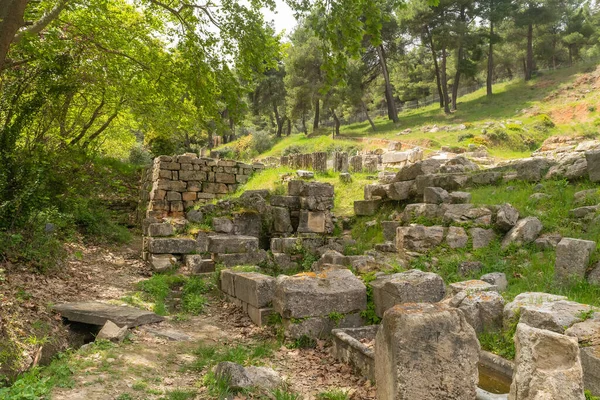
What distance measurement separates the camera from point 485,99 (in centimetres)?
3975

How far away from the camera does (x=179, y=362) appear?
4664 mm

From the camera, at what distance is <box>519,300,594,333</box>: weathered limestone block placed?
4.02 metres

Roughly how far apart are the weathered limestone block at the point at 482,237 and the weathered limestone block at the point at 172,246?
648 cm

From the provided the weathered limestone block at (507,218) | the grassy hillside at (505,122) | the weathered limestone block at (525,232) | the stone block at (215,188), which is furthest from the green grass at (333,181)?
the grassy hillside at (505,122)

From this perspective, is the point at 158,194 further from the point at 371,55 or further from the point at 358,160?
the point at 371,55

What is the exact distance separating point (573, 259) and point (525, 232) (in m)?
1.77

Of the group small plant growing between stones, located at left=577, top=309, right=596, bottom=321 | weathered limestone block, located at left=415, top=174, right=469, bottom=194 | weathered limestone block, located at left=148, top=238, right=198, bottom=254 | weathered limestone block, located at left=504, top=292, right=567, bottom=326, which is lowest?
weathered limestone block, located at left=504, top=292, right=567, bottom=326

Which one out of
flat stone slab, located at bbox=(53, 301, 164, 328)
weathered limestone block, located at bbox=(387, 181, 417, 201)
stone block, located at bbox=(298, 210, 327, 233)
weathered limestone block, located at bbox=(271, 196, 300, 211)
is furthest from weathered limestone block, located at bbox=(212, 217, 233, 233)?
flat stone slab, located at bbox=(53, 301, 164, 328)

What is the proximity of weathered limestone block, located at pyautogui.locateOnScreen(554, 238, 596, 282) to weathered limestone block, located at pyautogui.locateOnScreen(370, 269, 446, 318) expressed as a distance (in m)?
2.01

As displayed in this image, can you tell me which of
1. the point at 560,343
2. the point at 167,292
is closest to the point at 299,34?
the point at 167,292

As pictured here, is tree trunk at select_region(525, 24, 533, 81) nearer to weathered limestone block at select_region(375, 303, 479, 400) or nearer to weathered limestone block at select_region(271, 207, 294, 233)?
weathered limestone block at select_region(271, 207, 294, 233)

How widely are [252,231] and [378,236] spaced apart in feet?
11.3

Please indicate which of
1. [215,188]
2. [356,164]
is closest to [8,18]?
[215,188]

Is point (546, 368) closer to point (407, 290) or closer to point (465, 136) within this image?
point (407, 290)
